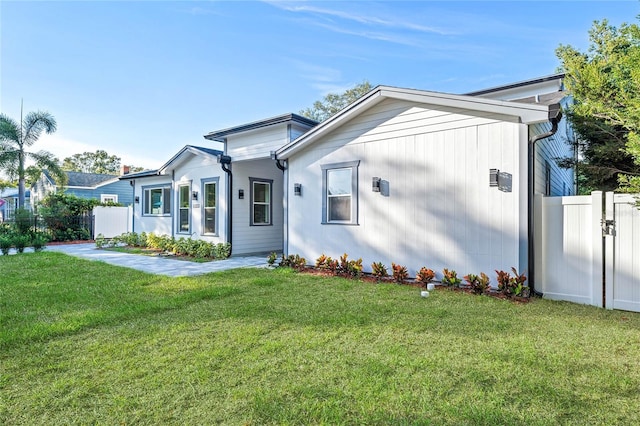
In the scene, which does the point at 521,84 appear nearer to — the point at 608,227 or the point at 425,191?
the point at 425,191

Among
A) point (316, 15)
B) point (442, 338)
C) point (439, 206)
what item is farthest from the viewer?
point (316, 15)

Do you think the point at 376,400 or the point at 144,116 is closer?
the point at 376,400

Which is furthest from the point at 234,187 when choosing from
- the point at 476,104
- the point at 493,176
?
the point at 493,176

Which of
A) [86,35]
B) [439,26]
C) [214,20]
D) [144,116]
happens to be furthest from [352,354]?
[144,116]

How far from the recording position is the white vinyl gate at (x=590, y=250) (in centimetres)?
460

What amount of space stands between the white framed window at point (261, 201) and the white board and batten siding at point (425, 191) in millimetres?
3402

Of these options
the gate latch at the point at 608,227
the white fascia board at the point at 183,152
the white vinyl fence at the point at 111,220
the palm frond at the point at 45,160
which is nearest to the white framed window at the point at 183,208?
the white fascia board at the point at 183,152

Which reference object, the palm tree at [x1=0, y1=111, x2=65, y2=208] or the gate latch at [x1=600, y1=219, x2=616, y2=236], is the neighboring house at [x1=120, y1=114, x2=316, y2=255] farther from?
the palm tree at [x1=0, y1=111, x2=65, y2=208]

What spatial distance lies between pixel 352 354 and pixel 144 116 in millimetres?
18712

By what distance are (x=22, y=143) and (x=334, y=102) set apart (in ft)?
73.1

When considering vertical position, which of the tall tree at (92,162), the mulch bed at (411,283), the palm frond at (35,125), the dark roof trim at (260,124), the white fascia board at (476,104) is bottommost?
the mulch bed at (411,283)

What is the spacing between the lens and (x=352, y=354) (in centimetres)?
320

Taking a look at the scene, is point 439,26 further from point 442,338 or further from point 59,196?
point 59,196

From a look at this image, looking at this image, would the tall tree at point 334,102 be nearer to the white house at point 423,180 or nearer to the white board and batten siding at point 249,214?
the white board and batten siding at point 249,214
